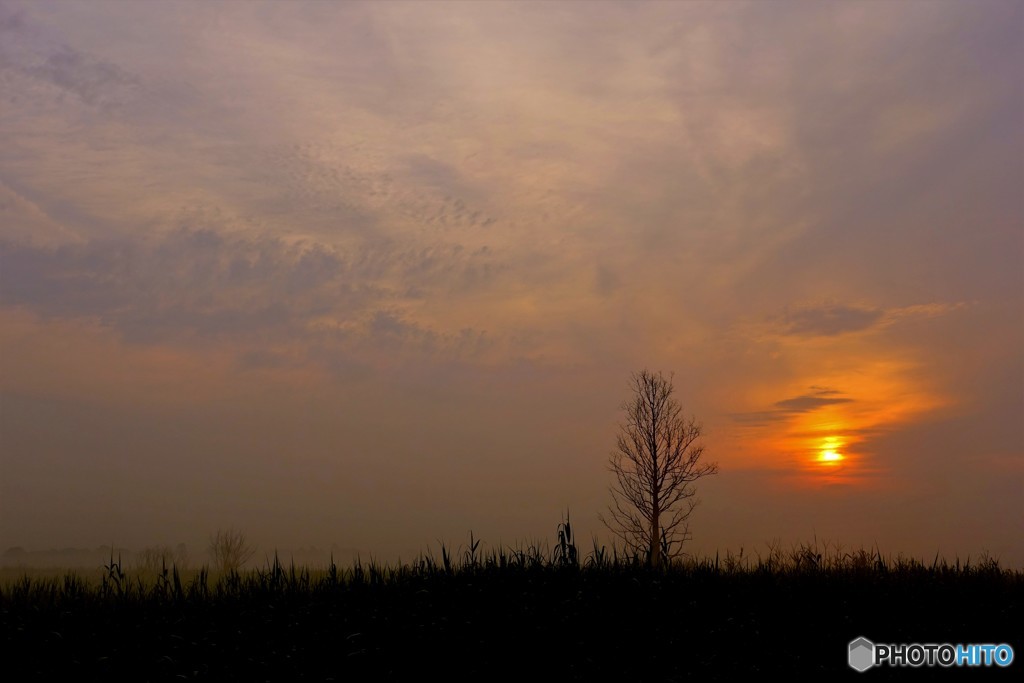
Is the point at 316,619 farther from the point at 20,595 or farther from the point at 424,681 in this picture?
the point at 20,595

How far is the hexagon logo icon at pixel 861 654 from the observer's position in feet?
48.3

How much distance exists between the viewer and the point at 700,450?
108 ft

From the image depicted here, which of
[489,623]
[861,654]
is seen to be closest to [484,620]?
[489,623]

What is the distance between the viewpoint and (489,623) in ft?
47.8

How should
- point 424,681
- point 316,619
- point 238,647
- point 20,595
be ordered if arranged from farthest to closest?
point 20,595
point 316,619
point 238,647
point 424,681

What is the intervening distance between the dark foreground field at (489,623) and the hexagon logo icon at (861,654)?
0.18 m

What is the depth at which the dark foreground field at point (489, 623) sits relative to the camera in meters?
13.4

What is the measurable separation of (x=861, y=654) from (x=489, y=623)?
22.9ft

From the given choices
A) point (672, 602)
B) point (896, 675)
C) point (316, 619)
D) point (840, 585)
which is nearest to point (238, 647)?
point (316, 619)

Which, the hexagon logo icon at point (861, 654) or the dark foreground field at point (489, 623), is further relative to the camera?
the hexagon logo icon at point (861, 654)

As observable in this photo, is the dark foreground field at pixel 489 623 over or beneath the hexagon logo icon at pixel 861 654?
over

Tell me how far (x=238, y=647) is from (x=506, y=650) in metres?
4.62

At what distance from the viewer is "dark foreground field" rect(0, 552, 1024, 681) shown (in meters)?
13.4

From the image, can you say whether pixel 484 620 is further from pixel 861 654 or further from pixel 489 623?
pixel 861 654
